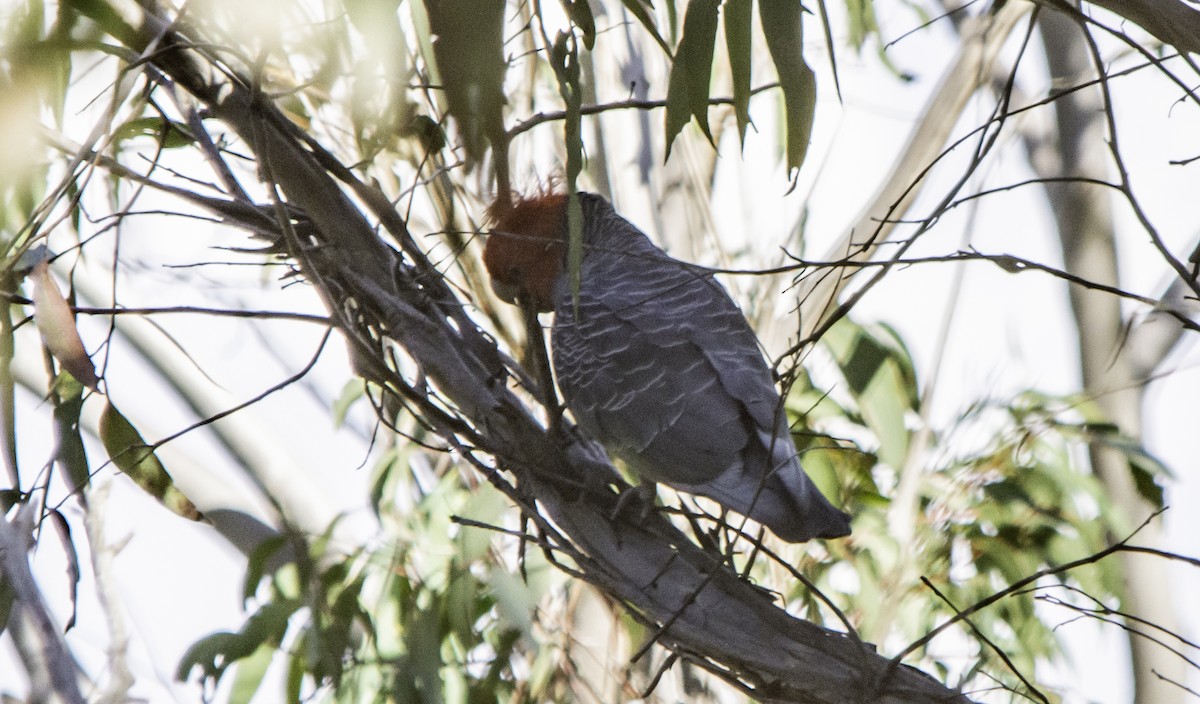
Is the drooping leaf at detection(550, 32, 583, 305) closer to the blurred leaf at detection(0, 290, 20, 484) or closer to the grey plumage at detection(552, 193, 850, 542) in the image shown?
the grey plumage at detection(552, 193, 850, 542)

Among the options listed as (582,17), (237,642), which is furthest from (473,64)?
(237,642)

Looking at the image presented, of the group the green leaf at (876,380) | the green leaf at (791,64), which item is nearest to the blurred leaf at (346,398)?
the green leaf at (876,380)

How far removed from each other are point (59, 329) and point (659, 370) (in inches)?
30.7

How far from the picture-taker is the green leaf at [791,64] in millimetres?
827

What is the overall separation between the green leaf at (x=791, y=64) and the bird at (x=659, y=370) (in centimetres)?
49

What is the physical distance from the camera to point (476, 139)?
0.72 metres

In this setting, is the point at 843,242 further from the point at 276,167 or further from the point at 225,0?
the point at 225,0

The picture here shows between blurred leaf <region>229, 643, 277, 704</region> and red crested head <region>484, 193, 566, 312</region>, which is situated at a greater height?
red crested head <region>484, 193, 566, 312</region>

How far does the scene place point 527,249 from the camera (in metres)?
1.63

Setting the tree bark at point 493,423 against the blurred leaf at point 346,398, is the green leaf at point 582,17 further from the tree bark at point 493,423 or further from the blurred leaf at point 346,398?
the blurred leaf at point 346,398

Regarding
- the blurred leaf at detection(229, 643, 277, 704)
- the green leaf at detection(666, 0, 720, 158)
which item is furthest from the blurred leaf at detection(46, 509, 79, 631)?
the blurred leaf at detection(229, 643, 277, 704)

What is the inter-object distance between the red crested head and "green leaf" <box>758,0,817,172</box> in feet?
2.40

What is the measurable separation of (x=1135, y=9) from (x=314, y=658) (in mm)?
1449

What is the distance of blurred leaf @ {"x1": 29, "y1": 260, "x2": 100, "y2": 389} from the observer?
3.19ft
